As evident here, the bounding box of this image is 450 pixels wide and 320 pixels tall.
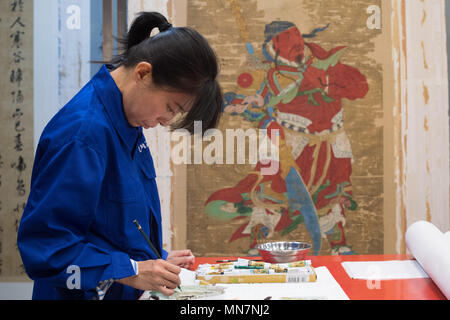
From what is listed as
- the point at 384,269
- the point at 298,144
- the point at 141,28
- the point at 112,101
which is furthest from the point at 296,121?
the point at 112,101

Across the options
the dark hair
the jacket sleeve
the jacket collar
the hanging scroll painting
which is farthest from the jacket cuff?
the hanging scroll painting

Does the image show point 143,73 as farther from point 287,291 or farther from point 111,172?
point 287,291

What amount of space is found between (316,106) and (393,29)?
0.63m

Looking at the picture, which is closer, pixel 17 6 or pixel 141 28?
pixel 141 28

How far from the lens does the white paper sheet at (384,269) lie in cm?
134

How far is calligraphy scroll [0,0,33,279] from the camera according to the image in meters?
2.44

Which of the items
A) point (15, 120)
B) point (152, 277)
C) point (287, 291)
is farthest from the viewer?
point (15, 120)

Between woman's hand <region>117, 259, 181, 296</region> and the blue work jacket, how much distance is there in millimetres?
47

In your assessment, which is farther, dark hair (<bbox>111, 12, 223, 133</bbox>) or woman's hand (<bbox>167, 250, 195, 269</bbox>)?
woman's hand (<bbox>167, 250, 195, 269</bbox>)

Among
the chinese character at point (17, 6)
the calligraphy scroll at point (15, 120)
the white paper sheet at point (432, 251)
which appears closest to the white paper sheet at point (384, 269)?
the white paper sheet at point (432, 251)

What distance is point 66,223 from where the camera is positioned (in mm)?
899

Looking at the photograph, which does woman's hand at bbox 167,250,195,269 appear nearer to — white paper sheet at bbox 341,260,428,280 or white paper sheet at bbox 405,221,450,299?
white paper sheet at bbox 341,260,428,280

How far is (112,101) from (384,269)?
102 cm

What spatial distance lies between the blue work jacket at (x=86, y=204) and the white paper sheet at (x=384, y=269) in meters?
0.67
